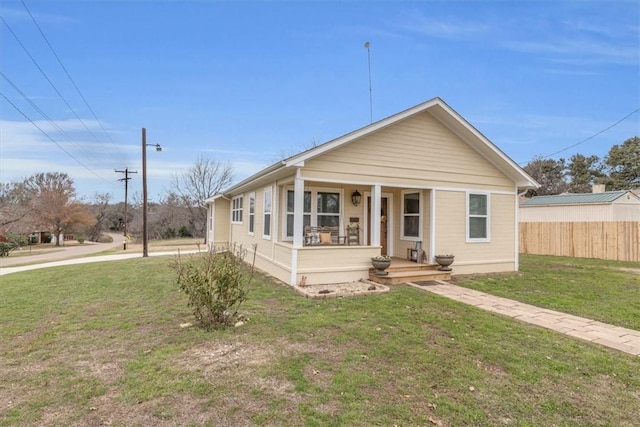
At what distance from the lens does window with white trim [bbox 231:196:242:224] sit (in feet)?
48.6

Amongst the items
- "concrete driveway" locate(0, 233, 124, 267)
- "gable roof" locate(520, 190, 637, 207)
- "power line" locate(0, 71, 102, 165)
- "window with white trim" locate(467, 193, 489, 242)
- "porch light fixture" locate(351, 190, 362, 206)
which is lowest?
"concrete driveway" locate(0, 233, 124, 267)

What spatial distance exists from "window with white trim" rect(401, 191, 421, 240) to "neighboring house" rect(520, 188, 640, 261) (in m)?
10.6

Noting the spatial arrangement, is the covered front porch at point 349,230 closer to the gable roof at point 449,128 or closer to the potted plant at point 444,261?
the potted plant at point 444,261

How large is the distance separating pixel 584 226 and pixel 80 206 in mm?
45472

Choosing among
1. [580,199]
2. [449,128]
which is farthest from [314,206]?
[580,199]

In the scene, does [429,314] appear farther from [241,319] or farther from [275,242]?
[275,242]

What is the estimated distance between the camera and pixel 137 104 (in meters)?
17.1

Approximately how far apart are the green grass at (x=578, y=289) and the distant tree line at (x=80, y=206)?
89.8 ft

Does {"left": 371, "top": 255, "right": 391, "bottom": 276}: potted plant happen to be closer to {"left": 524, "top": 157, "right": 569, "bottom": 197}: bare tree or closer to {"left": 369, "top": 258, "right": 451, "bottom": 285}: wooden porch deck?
{"left": 369, "top": 258, "right": 451, "bottom": 285}: wooden porch deck

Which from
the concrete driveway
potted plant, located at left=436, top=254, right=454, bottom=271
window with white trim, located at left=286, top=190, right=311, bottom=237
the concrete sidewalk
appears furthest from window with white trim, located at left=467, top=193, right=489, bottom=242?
the concrete driveway

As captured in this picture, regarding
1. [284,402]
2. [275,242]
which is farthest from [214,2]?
[284,402]

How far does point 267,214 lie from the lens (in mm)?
10383

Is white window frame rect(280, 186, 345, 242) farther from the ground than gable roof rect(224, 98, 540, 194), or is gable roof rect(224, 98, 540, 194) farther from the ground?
gable roof rect(224, 98, 540, 194)

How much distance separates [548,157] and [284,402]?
42030 mm
